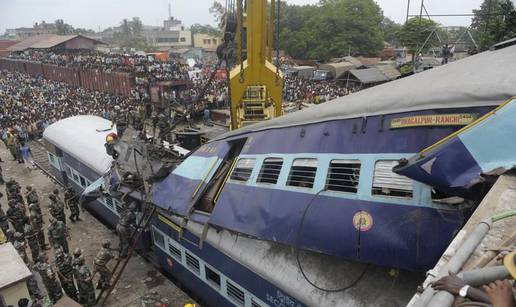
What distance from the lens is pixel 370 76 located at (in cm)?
3944

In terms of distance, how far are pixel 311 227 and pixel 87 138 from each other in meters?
12.9

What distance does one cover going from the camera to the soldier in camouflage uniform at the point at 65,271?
9.76m

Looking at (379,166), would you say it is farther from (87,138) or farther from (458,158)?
(87,138)

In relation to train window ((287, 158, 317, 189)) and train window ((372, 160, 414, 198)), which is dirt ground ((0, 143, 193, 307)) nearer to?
train window ((287, 158, 317, 189))

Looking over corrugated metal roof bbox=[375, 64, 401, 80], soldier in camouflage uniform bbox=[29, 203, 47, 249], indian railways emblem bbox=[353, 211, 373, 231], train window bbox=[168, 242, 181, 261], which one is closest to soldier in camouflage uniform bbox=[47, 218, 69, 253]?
soldier in camouflage uniform bbox=[29, 203, 47, 249]

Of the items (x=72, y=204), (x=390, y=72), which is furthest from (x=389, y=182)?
(x=390, y=72)

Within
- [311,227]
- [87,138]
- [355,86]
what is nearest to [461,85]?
[311,227]

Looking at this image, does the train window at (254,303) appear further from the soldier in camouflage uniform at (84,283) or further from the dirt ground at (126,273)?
the soldier in camouflage uniform at (84,283)

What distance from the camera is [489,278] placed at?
2354 mm

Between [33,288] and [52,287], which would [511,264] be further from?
[33,288]

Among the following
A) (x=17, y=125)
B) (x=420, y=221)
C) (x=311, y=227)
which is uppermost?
(x=420, y=221)

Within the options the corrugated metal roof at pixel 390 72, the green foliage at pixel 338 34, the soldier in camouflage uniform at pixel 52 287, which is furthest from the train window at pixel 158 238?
the green foliage at pixel 338 34

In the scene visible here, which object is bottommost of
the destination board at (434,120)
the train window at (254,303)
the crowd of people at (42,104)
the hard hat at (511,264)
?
the crowd of people at (42,104)

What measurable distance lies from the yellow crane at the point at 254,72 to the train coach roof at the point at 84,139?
5.49m
